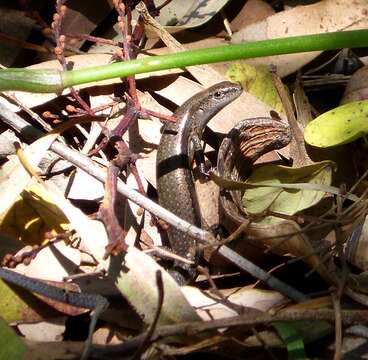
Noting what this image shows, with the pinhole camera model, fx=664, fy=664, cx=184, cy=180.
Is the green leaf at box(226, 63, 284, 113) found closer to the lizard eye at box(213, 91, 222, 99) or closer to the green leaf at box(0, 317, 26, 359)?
the lizard eye at box(213, 91, 222, 99)

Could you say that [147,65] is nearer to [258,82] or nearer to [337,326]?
[258,82]

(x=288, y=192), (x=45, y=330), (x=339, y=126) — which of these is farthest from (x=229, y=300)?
(x=339, y=126)

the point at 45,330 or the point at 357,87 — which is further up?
the point at 357,87

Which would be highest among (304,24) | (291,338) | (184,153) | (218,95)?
(304,24)

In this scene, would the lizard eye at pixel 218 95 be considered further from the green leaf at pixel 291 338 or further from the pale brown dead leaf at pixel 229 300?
the green leaf at pixel 291 338

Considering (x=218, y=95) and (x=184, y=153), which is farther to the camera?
(x=184, y=153)

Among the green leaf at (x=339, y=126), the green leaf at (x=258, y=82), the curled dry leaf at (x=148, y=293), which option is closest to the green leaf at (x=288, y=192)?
the green leaf at (x=339, y=126)

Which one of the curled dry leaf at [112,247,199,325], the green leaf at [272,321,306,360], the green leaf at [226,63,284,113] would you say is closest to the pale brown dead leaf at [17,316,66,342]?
the curled dry leaf at [112,247,199,325]
